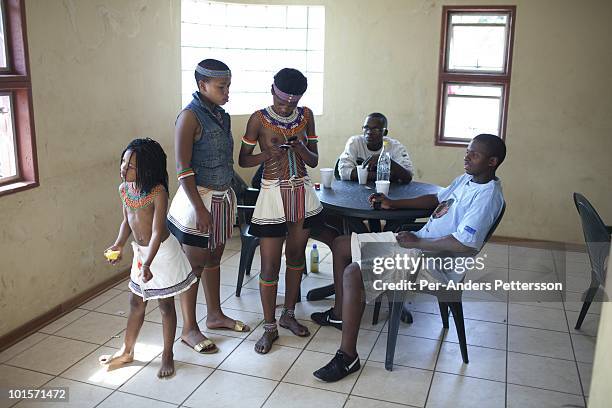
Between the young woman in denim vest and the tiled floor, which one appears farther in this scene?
the young woman in denim vest

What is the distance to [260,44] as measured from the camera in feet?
18.0

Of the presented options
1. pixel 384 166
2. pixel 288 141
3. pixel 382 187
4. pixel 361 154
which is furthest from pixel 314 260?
pixel 288 141

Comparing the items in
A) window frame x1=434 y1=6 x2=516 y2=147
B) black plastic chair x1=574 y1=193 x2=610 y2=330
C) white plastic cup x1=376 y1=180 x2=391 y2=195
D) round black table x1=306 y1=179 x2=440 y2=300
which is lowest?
black plastic chair x1=574 y1=193 x2=610 y2=330

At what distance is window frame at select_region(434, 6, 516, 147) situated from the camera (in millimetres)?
4871

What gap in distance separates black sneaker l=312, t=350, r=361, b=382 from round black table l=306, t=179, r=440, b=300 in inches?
30.0

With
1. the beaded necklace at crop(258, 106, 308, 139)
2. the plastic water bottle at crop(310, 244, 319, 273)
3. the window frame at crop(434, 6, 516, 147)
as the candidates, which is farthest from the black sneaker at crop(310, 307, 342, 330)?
the window frame at crop(434, 6, 516, 147)

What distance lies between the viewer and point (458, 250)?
291 centimetres

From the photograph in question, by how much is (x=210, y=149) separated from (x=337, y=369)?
125 centimetres

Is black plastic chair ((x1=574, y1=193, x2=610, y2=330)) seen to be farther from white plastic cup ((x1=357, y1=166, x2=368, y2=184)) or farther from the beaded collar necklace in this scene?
the beaded collar necklace

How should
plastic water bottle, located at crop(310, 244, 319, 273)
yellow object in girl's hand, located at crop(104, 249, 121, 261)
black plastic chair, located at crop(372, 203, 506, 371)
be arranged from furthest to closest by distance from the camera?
plastic water bottle, located at crop(310, 244, 319, 273), black plastic chair, located at crop(372, 203, 506, 371), yellow object in girl's hand, located at crop(104, 249, 121, 261)

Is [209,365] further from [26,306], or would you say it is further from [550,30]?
[550,30]

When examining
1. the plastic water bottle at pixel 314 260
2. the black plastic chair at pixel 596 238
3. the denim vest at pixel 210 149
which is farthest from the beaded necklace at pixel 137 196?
the black plastic chair at pixel 596 238

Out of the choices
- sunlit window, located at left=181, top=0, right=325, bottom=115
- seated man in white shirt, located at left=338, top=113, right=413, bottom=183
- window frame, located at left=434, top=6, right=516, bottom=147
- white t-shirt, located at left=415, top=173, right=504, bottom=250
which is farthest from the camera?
sunlit window, located at left=181, top=0, right=325, bottom=115

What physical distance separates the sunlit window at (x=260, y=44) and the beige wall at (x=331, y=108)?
22cm
